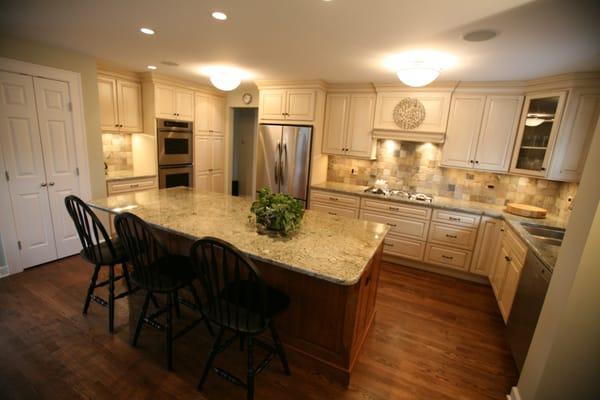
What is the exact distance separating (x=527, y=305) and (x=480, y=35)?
6.43ft

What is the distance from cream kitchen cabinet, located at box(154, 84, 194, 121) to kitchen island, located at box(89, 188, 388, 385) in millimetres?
2286

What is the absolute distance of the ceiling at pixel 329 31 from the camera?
1.70 meters

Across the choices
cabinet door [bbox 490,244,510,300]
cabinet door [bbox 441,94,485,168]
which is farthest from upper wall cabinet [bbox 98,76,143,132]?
cabinet door [bbox 490,244,510,300]

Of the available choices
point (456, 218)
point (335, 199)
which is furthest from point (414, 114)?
point (335, 199)

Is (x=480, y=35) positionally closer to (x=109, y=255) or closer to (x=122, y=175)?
(x=109, y=255)

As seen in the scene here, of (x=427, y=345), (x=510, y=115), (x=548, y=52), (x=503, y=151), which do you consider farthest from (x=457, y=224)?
(x=548, y=52)

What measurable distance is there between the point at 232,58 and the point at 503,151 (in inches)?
131

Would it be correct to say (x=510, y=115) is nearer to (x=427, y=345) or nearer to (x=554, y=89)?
(x=554, y=89)

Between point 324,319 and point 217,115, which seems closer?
point 324,319

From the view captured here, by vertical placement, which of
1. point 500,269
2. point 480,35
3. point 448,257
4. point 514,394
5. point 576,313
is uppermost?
point 480,35

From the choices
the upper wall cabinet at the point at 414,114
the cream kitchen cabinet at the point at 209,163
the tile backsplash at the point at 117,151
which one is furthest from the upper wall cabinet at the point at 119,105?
the upper wall cabinet at the point at 414,114

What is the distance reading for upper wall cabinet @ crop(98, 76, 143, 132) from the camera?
3.76 metres

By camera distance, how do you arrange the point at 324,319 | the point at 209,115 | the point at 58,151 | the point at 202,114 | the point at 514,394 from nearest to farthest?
the point at 514,394
the point at 324,319
the point at 58,151
the point at 202,114
the point at 209,115

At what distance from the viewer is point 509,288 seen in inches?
98.6
